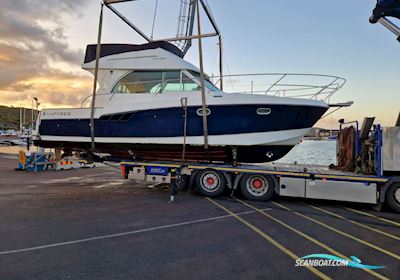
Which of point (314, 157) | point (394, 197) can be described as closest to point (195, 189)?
point (394, 197)

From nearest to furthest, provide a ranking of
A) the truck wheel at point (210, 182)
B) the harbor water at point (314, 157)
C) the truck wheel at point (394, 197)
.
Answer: the truck wheel at point (394, 197) → the truck wheel at point (210, 182) → the harbor water at point (314, 157)

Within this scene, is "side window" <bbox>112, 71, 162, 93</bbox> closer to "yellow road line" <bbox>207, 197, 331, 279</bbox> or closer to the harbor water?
"yellow road line" <bbox>207, 197, 331, 279</bbox>

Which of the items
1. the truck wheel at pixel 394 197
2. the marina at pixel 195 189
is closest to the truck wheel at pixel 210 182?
the marina at pixel 195 189

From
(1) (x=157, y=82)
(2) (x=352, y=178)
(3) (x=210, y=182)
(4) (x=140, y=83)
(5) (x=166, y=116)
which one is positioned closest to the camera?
(2) (x=352, y=178)

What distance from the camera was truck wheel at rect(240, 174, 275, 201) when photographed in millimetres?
6730

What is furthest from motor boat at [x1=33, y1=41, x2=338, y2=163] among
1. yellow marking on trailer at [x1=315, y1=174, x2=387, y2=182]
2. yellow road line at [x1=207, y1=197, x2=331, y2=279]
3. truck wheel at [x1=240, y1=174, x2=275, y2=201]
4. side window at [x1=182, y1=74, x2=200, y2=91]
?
yellow road line at [x1=207, y1=197, x2=331, y2=279]

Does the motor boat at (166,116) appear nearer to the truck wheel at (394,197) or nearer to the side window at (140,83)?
the side window at (140,83)

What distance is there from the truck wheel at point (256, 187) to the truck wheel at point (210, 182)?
544mm

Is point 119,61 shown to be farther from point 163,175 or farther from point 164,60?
point 163,175

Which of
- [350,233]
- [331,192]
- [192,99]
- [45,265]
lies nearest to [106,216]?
[45,265]

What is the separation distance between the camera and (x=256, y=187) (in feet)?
22.6

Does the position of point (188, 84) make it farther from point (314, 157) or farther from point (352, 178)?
point (314, 157)

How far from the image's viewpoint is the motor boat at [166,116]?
6977 mm

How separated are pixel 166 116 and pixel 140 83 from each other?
1.49 m
